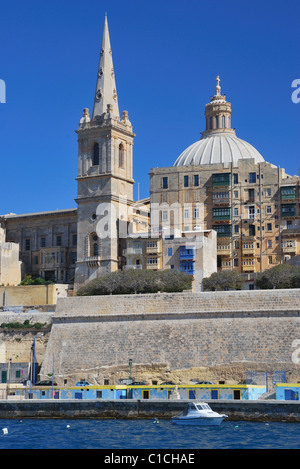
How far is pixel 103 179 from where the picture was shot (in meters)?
56.4

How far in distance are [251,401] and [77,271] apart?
25018 millimetres

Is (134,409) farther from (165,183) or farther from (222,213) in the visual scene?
(165,183)

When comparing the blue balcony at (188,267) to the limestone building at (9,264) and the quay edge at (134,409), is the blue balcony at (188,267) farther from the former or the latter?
the quay edge at (134,409)

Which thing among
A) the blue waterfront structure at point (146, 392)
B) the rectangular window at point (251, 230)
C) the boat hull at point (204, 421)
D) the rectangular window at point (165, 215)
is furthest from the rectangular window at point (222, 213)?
the boat hull at point (204, 421)

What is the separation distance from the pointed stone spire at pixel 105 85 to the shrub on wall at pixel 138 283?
1330cm

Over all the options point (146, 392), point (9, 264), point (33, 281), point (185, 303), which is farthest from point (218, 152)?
point (146, 392)

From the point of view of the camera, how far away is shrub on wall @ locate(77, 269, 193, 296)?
48.6m

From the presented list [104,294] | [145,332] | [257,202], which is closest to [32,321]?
[104,294]

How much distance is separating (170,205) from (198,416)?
2753 cm

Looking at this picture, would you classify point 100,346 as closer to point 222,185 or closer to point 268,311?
point 268,311

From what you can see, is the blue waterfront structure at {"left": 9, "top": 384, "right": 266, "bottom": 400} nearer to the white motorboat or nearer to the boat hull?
the white motorboat

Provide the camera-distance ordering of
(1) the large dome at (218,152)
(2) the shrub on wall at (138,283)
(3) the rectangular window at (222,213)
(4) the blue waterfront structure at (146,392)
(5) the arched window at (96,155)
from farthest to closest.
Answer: (1) the large dome at (218,152), (5) the arched window at (96,155), (3) the rectangular window at (222,213), (2) the shrub on wall at (138,283), (4) the blue waterfront structure at (146,392)

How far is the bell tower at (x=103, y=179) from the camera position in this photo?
55656 millimetres

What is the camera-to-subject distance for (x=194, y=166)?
58000mm
